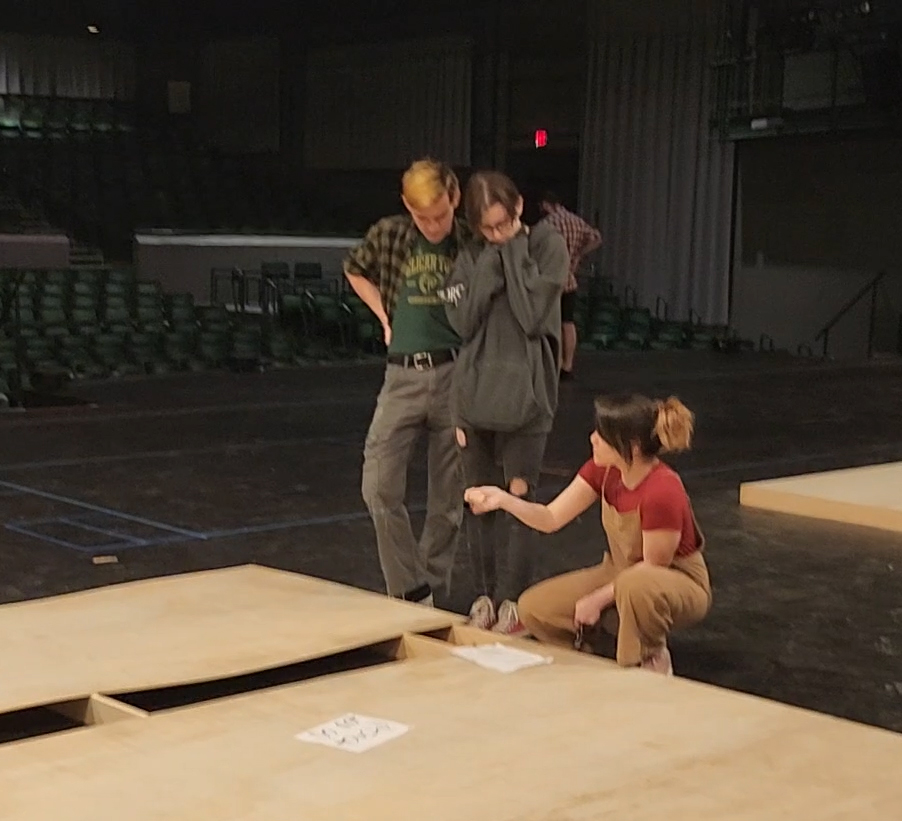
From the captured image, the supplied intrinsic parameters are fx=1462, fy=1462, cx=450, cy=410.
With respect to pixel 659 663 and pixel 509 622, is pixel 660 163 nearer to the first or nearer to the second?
pixel 509 622

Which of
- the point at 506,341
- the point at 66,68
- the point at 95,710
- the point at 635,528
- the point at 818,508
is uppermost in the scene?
the point at 66,68

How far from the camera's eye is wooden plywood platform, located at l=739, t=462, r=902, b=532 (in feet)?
18.9

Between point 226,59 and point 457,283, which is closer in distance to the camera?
point 457,283

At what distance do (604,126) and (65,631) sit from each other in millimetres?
14066

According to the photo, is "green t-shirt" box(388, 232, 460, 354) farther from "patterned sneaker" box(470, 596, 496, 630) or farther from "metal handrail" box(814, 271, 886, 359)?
"metal handrail" box(814, 271, 886, 359)

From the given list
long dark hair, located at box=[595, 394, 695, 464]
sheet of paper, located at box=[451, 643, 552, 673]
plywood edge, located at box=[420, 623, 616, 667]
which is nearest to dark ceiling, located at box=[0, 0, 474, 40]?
long dark hair, located at box=[595, 394, 695, 464]

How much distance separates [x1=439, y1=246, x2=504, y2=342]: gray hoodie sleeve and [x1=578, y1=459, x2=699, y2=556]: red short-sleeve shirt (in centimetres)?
63

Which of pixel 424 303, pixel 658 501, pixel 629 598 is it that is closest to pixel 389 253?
pixel 424 303

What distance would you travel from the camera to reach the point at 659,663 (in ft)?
11.4

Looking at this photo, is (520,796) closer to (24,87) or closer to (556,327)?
(556,327)

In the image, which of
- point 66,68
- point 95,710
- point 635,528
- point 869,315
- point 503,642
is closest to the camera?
point 95,710

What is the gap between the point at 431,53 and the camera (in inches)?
708

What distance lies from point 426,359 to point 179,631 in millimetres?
1147

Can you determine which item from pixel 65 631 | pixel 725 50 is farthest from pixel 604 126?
pixel 65 631
